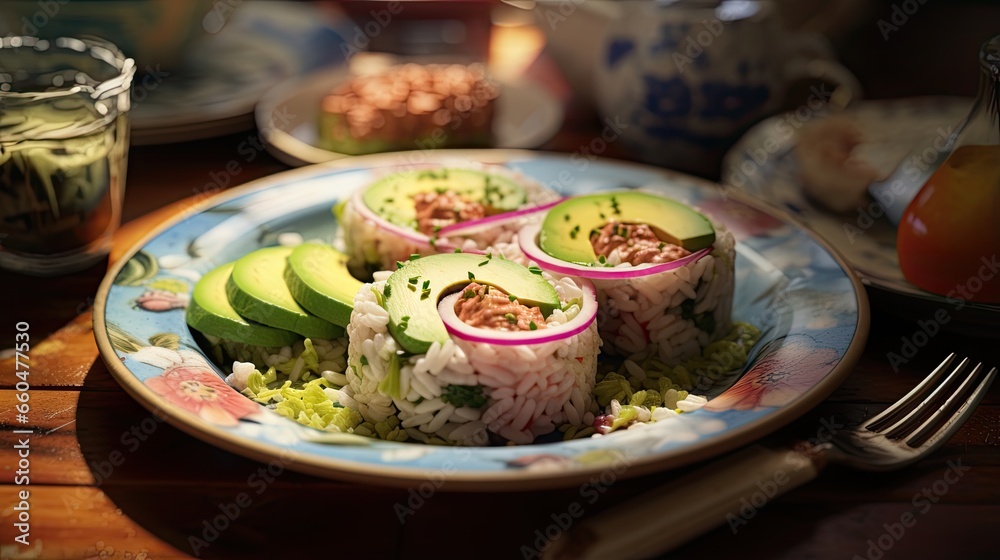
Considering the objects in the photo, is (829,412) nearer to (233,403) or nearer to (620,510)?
(620,510)

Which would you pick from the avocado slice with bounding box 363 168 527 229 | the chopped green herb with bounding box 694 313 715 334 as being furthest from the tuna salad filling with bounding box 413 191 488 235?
the chopped green herb with bounding box 694 313 715 334

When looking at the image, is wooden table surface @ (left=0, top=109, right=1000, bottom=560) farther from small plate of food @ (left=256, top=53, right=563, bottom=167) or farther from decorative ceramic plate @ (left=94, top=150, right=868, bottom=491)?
small plate of food @ (left=256, top=53, right=563, bottom=167)

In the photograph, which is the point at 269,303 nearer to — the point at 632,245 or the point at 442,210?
the point at 442,210

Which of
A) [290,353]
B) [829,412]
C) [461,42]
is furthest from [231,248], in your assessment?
[461,42]

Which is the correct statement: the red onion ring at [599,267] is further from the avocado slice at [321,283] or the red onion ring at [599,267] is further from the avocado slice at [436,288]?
the avocado slice at [321,283]

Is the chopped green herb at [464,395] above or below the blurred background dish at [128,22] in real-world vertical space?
above

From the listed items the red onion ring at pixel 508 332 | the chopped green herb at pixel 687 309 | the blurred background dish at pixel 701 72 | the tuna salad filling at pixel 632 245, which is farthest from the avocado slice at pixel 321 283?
the blurred background dish at pixel 701 72
